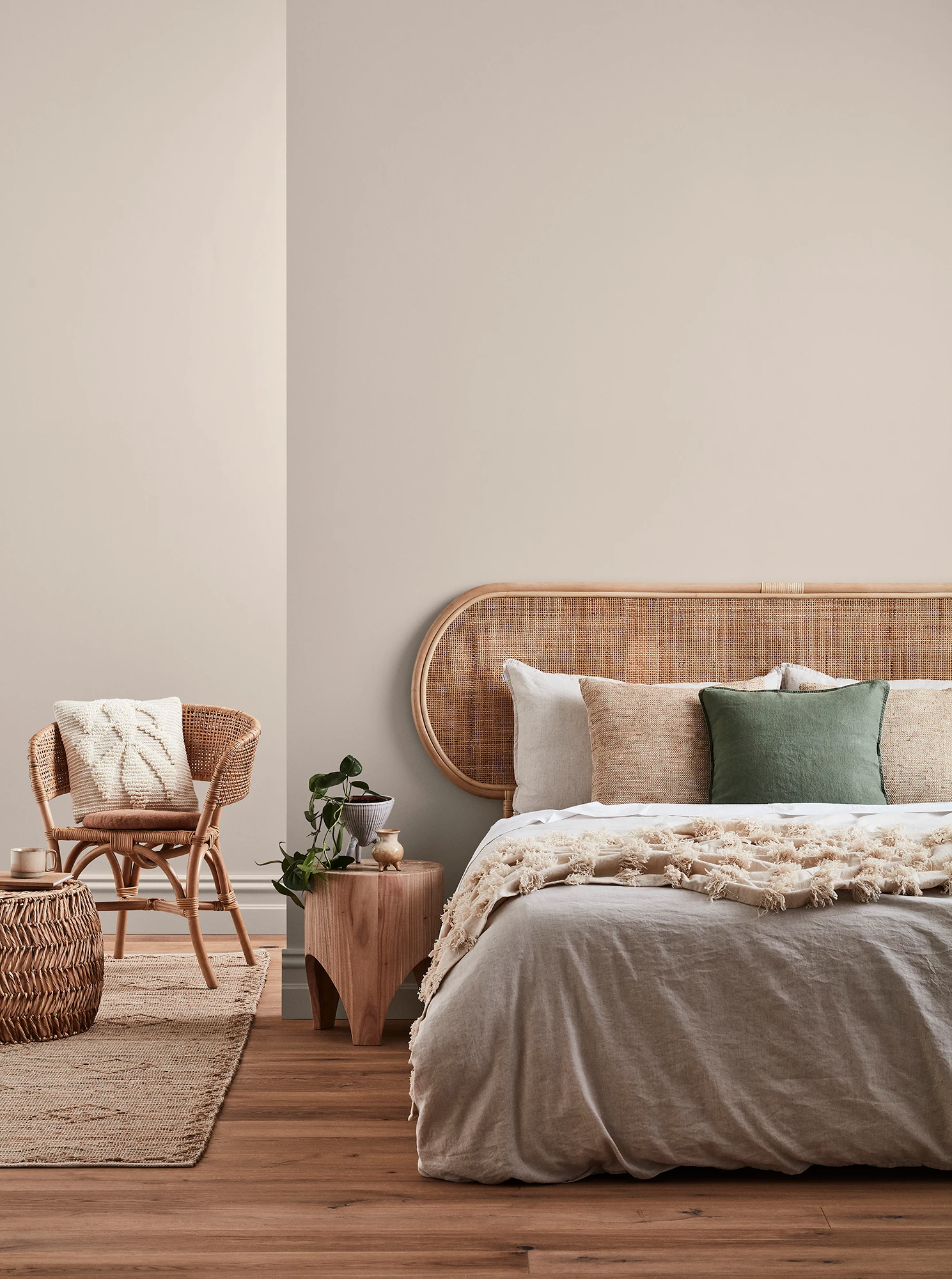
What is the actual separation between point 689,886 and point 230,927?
2790 mm

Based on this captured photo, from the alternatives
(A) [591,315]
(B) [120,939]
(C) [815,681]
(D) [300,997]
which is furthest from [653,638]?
(B) [120,939]

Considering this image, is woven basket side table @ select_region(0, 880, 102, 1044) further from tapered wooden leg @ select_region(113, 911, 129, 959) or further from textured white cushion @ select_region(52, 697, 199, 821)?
tapered wooden leg @ select_region(113, 911, 129, 959)

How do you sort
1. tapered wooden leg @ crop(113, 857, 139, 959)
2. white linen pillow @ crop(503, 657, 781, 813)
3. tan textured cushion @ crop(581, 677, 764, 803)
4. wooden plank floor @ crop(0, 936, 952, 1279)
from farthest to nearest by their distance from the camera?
tapered wooden leg @ crop(113, 857, 139, 959)
white linen pillow @ crop(503, 657, 781, 813)
tan textured cushion @ crop(581, 677, 764, 803)
wooden plank floor @ crop(0, 936, 952, 1279)

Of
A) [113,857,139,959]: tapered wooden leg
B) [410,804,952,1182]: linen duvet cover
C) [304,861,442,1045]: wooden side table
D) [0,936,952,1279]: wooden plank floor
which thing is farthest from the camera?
[113,857,139,959]: tapered wooden leg

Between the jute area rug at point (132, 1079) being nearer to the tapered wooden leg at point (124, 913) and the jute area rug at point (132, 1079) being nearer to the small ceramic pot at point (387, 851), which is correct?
the tapered wooden leg at point (124, 913)

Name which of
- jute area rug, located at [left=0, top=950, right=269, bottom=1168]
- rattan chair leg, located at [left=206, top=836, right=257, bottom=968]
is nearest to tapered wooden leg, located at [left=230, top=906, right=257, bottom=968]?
rattan chair leg, located at [left=206, top=836, right=257, bottom=968]

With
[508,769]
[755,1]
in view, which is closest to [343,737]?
[508,769]

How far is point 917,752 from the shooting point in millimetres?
2967

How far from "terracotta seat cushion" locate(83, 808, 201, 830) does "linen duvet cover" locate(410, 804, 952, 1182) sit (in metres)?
1.65

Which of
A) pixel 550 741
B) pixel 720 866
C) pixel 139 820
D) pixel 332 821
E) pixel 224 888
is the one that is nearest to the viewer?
pixel 720 866

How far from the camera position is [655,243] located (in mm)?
3488

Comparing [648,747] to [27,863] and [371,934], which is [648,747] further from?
[27,863]

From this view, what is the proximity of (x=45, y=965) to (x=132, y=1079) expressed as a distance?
43 cm

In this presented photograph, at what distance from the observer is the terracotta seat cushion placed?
334 centimetres
